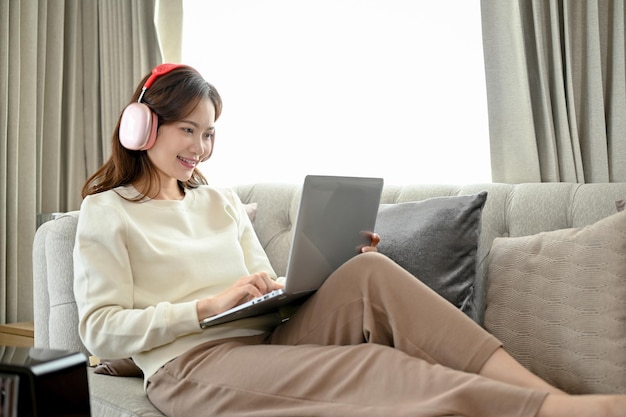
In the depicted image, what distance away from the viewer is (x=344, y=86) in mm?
2822

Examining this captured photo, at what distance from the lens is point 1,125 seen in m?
2.95

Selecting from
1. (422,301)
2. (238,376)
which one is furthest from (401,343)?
(238,376)

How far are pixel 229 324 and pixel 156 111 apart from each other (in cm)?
57

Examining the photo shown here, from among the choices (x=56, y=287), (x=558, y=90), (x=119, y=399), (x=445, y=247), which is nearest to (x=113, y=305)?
(x=119, y=399)

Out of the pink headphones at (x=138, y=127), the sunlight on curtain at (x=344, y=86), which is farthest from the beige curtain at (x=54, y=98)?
the pink headphones at (x=138, y=127)

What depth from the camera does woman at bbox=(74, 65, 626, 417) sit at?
4.12 feet

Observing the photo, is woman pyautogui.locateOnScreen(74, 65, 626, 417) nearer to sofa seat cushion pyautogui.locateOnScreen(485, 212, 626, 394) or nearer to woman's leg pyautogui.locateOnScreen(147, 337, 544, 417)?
woman's leg pyautogui.locateOnScreen(147, 337, 544, 417)

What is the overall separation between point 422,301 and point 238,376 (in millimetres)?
395

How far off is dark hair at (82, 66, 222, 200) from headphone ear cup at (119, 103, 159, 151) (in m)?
0.04

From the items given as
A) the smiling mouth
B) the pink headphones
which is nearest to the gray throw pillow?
the smiling mouth

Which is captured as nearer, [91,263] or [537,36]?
[91,263]

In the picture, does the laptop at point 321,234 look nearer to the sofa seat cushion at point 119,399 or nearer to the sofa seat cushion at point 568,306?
the sofa seat cushion at point 119,399

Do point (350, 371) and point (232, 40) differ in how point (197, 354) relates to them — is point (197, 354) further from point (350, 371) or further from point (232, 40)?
point (232, 40)

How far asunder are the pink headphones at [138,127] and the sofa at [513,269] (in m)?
0.34
